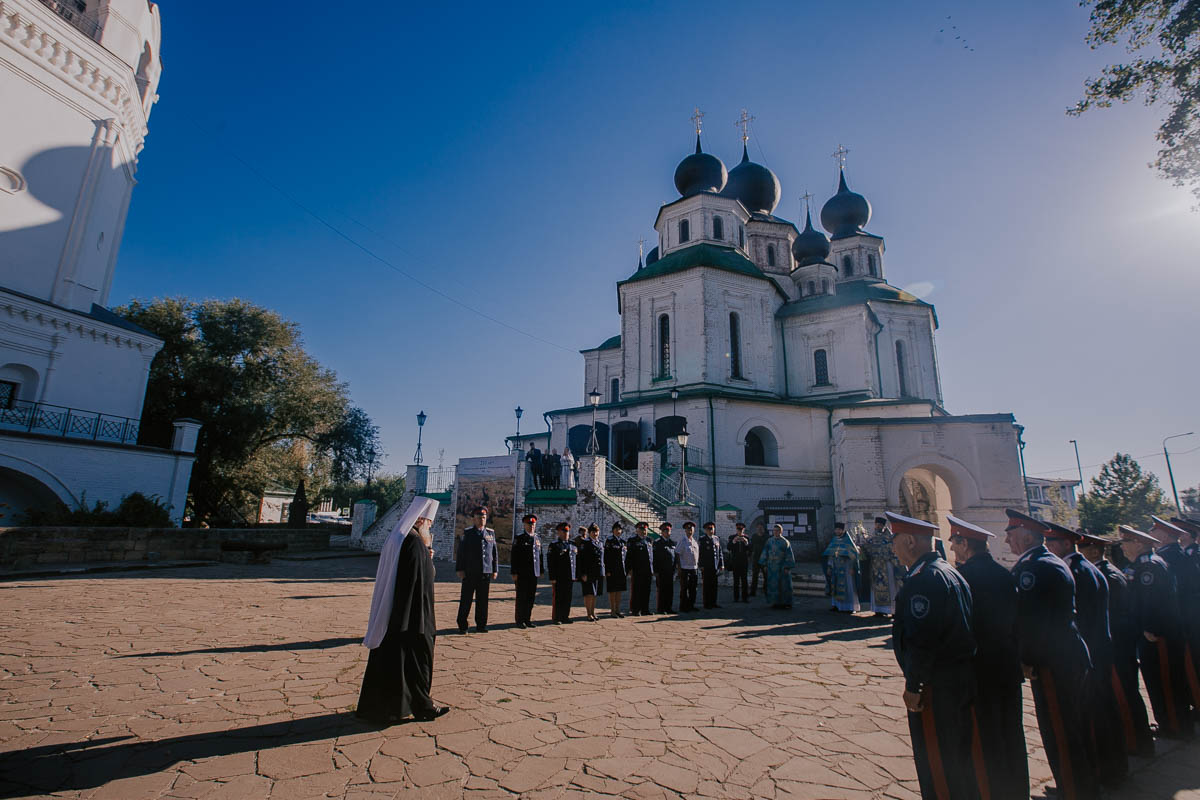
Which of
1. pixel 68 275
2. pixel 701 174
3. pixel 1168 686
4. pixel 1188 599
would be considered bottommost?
pixel 1168 686

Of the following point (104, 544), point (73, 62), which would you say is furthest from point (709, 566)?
point (73, 62)

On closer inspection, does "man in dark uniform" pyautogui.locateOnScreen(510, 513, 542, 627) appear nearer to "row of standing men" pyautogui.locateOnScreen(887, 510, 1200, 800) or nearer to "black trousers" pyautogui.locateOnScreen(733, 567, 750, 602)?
"black trousers" pyautogui.locateOnScreen(733, 567, 750, 602)

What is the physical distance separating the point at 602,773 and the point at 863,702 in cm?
289

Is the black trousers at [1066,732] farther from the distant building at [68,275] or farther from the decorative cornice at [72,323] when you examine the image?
the decorative cornice at [72,323]

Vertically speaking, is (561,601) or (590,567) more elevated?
(590,567)

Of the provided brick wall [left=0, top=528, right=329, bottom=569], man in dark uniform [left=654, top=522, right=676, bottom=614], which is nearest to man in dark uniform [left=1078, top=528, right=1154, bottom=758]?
man in dark uniform [left=654, top=522, right=676, bottom=614]

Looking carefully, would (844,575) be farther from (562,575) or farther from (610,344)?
(610,344)

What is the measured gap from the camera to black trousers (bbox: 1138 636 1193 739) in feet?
15.7

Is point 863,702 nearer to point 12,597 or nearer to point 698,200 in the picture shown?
point 12,597

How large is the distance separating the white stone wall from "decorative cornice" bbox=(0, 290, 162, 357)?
1080 millimetres

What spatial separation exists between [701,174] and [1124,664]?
3016 cm

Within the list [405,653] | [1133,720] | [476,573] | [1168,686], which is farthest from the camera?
[476,573]

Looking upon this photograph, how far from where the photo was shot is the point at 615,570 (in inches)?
396

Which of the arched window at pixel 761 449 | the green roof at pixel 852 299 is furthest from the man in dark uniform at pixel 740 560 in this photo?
the green roof at pixel 852 299
